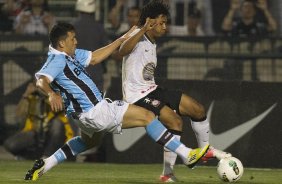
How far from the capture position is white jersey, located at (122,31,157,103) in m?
12.0

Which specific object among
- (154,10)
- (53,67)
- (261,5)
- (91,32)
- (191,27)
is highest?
(154,10)

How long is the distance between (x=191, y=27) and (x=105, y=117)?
7235 mm

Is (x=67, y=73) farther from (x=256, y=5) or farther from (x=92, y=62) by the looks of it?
(x=256, y=5)

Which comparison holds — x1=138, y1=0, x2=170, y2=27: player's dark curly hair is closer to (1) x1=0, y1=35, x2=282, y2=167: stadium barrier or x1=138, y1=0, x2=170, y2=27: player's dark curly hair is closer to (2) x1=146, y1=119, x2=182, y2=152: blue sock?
(2) x1=146, y1=119, x2=182, y2=152: blue sock

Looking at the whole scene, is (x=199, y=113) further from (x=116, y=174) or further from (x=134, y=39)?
(x=116, y=174)

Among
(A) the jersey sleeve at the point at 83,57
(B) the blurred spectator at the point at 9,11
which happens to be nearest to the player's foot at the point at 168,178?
(A) the jersey sleeve at the point at 83,57

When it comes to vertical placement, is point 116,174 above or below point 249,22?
below

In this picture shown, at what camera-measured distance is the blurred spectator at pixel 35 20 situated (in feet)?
59.2

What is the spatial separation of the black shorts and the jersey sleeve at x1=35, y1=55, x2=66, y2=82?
3.86 ft

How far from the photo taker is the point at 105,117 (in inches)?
432

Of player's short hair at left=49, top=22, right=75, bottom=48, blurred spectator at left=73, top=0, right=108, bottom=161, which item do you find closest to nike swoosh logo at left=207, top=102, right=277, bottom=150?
blurred spectator at left=73, top=0, right=108, bottom=161

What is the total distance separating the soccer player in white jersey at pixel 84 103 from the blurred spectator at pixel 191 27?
253 inches

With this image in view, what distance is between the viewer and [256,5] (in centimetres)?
1755

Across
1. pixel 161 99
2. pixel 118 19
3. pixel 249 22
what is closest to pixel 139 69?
pixel 161 99
